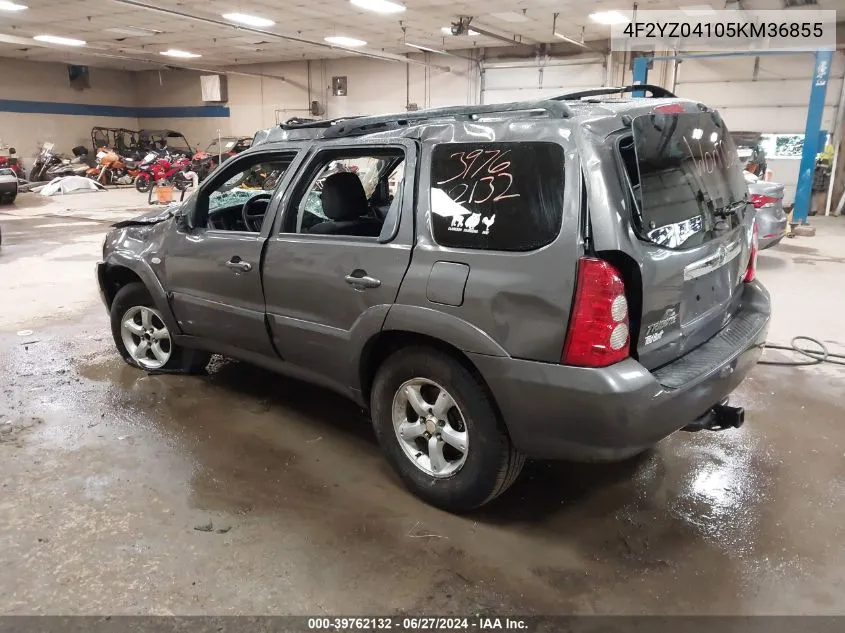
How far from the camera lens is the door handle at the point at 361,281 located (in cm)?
262

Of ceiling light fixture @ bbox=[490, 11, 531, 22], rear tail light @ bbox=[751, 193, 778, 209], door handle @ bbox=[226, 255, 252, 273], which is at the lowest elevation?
door handle @ bbox=[226, 255, 252, 273]

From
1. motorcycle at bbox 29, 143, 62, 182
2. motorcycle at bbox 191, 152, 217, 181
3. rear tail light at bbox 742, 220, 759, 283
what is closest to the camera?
rear tail light at bbox 742, 220, 759, 283

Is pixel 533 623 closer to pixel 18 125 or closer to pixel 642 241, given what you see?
pixel 642 241

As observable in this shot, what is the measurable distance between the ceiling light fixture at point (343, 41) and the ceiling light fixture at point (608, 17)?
6.65 m

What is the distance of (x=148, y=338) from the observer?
4148mm

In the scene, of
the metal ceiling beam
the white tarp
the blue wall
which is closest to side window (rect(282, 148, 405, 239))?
the metal ceiling beam

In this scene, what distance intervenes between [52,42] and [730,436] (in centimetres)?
2061

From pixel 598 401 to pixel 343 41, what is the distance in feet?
57.2

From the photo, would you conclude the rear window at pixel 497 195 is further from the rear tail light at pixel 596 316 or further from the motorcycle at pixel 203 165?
the motorcycle at pixel 203 165

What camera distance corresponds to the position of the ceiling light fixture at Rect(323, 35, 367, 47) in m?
16.7

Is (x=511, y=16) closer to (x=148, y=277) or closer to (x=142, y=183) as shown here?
(x=142, y=183)

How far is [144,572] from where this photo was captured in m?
2.29

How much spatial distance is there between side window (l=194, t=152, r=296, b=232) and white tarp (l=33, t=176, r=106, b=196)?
54.7ft

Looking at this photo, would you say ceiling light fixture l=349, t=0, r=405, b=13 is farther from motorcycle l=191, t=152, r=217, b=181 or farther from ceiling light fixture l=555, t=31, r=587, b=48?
motorcycle l=191, t=152, r=217, b=181
